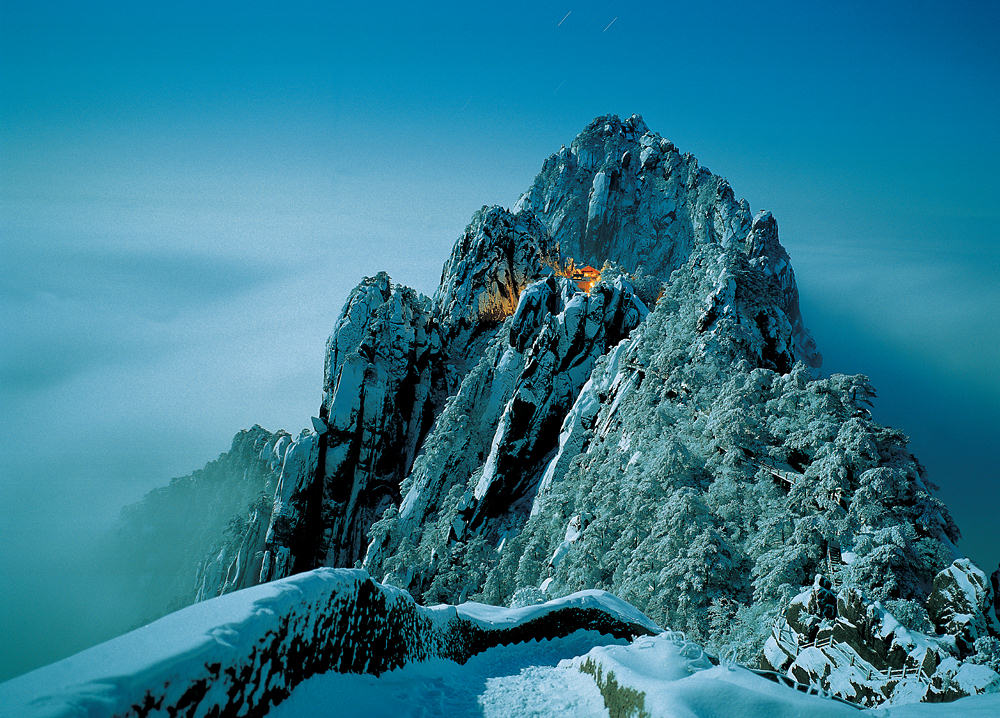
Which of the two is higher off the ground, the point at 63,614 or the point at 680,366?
the point at 680,366

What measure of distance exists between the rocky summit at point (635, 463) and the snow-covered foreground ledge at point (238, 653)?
25.5 ft

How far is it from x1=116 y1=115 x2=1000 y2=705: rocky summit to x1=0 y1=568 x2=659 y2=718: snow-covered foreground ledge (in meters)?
7.77

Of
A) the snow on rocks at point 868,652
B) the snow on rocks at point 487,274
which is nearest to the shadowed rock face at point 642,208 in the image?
the snow on rocks at point 487,274

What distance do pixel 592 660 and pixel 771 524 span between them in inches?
440

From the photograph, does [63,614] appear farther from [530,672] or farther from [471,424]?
[530,672]

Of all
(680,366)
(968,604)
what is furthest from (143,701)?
(680,366)

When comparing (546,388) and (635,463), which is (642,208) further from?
(635,463)

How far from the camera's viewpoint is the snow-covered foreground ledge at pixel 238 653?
351cm

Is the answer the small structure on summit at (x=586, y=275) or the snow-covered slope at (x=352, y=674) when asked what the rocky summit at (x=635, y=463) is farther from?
the snow-covered slope at (x=352, y=674)

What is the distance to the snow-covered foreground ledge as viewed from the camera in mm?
3510

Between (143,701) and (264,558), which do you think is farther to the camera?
(264,558)

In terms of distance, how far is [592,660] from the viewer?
8.98 metres

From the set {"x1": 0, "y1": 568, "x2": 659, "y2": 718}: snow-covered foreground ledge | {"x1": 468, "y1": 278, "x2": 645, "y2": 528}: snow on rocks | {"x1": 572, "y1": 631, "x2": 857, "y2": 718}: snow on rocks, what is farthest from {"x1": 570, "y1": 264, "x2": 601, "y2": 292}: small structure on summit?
{"x1": 0, "y1": 568, "x2": 659, "y2": 718}: snow-covered foreground ledge

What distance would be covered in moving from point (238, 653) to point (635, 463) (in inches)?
931
